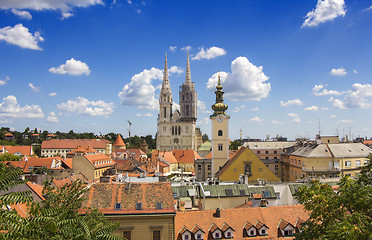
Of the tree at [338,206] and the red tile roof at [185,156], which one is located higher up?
the tree at [338,206]

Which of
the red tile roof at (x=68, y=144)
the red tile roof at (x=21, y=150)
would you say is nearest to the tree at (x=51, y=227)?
the red tile roof at (x=21, y=150)

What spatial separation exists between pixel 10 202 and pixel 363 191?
1403 centimetres

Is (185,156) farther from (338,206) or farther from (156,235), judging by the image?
(338,206)

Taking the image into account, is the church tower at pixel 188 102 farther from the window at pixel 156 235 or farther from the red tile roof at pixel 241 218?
the window at pixel 156 235

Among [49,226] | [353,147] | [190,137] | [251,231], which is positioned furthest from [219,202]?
[190,137]

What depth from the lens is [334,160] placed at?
53375 mm

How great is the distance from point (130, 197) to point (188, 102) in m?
137

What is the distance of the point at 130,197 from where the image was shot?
2622 cm

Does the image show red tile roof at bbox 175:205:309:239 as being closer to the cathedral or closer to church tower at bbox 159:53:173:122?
the cathedral

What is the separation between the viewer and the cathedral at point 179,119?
6058 inches

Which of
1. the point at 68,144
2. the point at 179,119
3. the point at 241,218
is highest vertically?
the point at 179,119

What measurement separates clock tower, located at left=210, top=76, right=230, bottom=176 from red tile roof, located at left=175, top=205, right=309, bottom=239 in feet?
105

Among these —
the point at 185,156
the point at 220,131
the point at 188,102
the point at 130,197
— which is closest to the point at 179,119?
the point at 188,102

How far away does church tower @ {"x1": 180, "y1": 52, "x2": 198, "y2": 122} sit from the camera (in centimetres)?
16071
